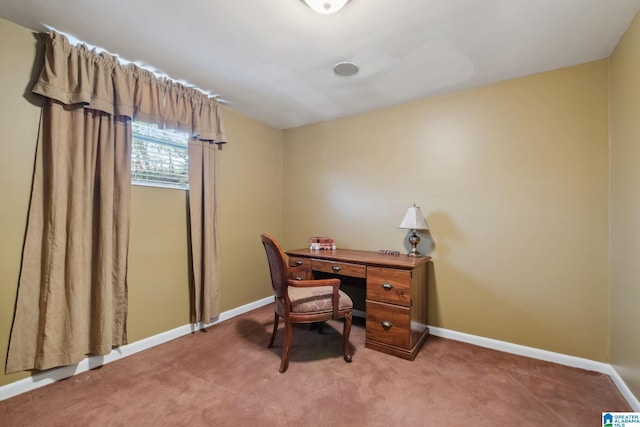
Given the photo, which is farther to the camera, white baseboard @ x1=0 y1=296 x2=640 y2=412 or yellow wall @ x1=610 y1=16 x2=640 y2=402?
white baseboard @ x1=0 y1=296 x2=640 y2=412

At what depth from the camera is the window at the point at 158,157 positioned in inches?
91.3

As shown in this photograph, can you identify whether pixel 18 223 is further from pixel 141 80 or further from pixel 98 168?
pixel 141 80

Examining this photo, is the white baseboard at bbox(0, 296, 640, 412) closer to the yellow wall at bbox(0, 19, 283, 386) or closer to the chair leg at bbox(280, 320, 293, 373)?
the yellow wall at bbox(0, 19, 283, 386)

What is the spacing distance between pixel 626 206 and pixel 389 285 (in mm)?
1629

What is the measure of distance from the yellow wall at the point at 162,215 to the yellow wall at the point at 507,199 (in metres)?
1.29

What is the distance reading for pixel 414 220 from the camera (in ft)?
8.22

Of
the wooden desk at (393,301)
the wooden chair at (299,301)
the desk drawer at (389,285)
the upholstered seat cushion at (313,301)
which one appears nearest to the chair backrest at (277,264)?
the wooden chair at (299,301)

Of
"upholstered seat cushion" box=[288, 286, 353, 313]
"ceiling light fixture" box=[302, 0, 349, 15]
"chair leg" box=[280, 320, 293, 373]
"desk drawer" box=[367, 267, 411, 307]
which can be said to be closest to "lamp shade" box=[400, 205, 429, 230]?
"desk drawer" box=[367, 267, 411, 307]

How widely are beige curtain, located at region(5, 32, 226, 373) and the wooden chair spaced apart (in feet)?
4.05

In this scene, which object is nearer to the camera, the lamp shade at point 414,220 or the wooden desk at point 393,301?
the wooden desk at point 393,301

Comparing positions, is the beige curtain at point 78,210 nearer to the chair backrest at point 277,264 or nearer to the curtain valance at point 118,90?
the curtain valance at point 118,90

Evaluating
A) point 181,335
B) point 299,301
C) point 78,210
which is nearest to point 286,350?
point 299,301

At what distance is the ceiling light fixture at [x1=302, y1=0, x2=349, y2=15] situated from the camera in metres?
1.46

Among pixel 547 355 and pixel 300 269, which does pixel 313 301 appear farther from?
pixel 547 355
